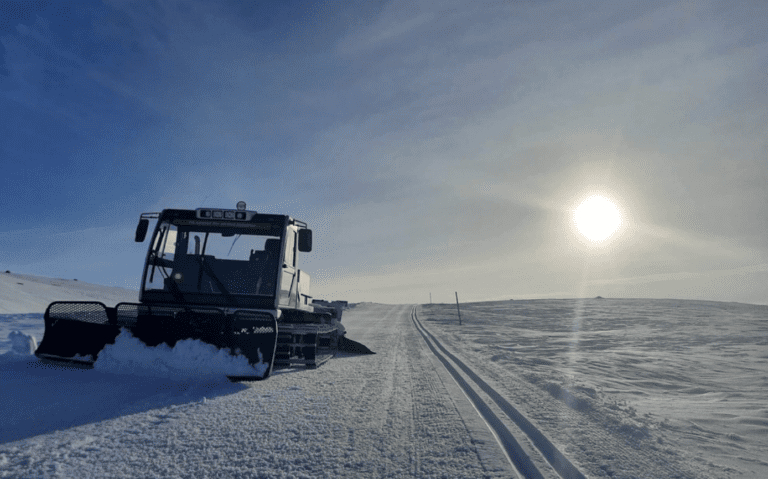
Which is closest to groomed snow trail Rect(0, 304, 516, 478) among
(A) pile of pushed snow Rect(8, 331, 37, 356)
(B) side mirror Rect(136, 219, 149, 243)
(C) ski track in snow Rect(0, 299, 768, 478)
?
(C) ski track in snow Rect(0, 299, 768, 478)

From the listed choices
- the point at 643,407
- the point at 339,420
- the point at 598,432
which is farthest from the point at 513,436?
the point at 643,407

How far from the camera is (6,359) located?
6656 mm

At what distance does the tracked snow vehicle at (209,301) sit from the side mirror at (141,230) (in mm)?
15

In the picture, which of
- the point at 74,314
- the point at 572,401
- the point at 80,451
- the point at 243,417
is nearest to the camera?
the point at 80,451

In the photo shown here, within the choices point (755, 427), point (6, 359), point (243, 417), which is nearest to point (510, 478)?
point (243, 417)

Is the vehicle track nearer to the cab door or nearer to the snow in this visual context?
the snow

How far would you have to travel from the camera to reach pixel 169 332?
19.6 feet

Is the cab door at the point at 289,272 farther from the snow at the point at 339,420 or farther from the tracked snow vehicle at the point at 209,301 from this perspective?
the snow at the point at 339,420

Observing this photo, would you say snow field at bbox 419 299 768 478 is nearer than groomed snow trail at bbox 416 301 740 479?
No

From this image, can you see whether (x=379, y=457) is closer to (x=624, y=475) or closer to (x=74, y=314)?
(x=624, y=475)

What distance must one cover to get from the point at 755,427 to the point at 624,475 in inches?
113

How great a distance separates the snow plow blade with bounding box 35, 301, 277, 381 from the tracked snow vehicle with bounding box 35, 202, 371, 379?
1 centimetres

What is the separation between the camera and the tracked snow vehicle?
601cm

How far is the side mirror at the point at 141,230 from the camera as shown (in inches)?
274
